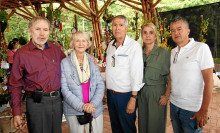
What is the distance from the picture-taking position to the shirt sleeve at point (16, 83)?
173cm

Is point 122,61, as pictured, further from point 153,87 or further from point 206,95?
point 206,95

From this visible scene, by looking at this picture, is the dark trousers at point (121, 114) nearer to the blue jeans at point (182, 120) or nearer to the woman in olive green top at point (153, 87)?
the woman in olive green top at point (153, 87)

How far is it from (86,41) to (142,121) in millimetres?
1260

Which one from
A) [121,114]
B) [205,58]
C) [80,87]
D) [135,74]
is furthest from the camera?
[121,114]

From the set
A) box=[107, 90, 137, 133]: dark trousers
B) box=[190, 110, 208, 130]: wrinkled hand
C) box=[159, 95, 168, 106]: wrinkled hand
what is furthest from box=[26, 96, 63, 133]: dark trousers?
box=[190, 110, 208, 130]: wrinkled hand

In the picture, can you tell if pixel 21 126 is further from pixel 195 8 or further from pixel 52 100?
pixel 195 8

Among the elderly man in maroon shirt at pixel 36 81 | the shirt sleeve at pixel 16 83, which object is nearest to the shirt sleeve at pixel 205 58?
the elderly man in maroon shirt at pixel 36 81

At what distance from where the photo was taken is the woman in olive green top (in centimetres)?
206

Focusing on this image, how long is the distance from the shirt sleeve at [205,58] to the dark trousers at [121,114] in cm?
90

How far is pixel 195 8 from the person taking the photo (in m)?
8.19

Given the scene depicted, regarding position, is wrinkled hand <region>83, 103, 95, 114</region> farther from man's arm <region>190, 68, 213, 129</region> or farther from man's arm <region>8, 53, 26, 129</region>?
man's arm <region>190, 68, 213, 129</region>

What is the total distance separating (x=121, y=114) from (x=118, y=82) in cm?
43

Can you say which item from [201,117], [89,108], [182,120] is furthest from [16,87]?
[201,117]

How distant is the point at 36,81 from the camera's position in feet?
5.71
